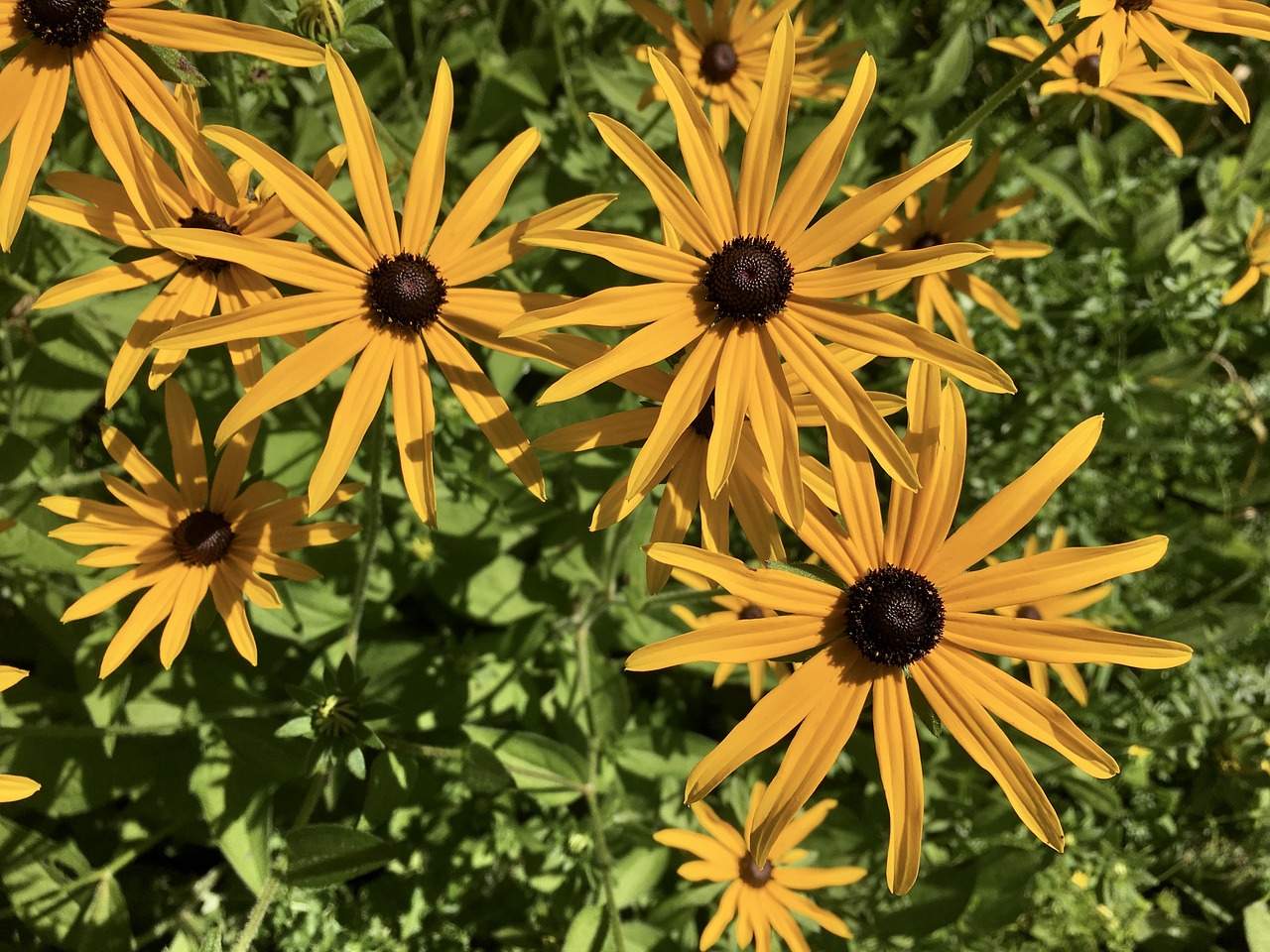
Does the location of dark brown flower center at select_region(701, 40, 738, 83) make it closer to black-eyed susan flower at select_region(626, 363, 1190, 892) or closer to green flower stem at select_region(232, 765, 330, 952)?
black-eyed susan flower at select_region(626, 363, 1190, 892)

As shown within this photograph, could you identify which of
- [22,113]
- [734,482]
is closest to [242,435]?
[22,113]

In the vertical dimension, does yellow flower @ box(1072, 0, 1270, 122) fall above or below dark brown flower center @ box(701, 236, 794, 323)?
above

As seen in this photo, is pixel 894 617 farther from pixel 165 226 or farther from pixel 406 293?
pixel 165 226

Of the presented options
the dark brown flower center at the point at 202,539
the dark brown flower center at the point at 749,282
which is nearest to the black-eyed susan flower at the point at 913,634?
the dark brown flower center at the point at 749,282

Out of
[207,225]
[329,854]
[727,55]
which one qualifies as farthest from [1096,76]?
[329,854]

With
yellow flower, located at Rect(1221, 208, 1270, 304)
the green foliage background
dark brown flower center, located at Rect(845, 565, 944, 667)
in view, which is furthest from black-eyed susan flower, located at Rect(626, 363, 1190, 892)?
yellow flower, located at Rect(1221, 208, 1270, 304)

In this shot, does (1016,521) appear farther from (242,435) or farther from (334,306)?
(242,435)
